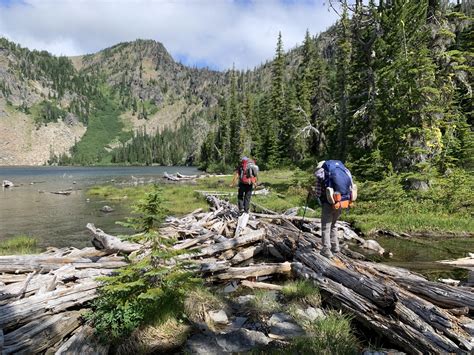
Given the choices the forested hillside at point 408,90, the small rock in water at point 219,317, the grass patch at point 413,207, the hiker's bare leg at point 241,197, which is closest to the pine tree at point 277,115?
the forested hillside at point 408,90

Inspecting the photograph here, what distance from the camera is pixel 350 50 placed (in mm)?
41500

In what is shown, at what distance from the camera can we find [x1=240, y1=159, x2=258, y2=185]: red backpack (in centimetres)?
1413

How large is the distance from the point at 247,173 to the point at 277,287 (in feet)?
20.6

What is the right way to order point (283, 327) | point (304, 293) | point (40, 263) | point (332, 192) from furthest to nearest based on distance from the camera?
point (40, 263) → point (332, 192) → point (304, 293) → point (283, 327)

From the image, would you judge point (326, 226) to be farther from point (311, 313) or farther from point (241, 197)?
point (241, 197)

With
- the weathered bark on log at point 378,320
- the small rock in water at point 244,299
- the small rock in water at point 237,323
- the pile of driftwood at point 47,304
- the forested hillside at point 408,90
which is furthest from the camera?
the forested hillside at point 408,90

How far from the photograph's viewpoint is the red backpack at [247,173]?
14133 mm

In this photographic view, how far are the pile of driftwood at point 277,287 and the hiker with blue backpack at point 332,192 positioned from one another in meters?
0.55

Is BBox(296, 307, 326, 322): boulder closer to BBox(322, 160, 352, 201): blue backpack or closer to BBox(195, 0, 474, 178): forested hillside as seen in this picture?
BBox(322, 160, 352, 201): blue backpack

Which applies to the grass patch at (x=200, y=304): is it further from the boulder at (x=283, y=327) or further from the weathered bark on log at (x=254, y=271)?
the weathered bark on log at (x=254, y=271)

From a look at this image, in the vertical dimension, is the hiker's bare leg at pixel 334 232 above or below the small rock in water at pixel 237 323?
above

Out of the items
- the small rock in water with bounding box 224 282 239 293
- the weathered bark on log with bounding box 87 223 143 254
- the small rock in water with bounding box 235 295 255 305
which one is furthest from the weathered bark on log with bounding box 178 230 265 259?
the small rock in water with bounding box 235 295 255 305

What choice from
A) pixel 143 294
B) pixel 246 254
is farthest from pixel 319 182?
pixel 143 294

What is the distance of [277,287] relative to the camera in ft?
28.9
